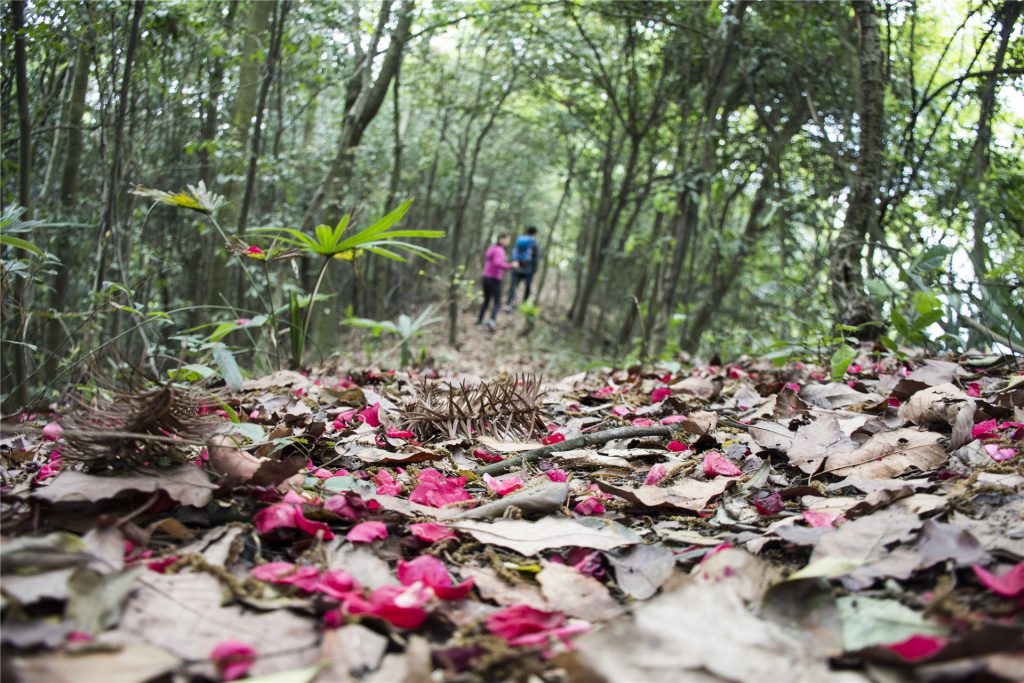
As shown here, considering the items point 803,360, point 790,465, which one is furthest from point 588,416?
point 803,360

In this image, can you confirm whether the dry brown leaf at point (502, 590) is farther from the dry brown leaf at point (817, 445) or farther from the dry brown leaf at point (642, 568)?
the dry brown leaf at point (817, 445)

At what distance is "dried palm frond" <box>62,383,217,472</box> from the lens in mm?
1203

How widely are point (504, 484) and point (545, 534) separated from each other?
334 millimetres

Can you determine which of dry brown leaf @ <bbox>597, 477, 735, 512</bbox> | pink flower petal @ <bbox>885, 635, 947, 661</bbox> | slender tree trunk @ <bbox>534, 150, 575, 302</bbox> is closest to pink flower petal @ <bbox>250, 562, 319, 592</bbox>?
dry brown leaf @ <bbox>597, 477, 735, 512</bbox>

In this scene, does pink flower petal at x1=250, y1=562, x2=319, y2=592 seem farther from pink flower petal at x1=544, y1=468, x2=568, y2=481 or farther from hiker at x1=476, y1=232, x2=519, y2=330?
hiker at x1=476, y1=232, x2=519, y2=330

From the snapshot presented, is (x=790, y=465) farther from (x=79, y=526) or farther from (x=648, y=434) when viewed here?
(x=79, y=526)

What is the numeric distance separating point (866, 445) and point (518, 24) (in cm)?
1040

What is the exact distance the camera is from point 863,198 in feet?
13.9

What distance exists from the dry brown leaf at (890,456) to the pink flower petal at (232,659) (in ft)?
4.45

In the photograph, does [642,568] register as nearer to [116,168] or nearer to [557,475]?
[557,475]

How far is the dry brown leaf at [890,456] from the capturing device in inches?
61.5

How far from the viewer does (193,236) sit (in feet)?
28.5

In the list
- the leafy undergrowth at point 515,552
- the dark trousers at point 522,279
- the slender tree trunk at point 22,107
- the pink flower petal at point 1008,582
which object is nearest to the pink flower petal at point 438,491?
the leafy undergrowth at point 515,552

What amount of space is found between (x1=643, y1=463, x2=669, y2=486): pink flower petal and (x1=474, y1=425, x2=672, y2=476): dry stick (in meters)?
0.27
